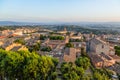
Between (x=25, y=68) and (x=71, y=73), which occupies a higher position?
(x=25, y=68)

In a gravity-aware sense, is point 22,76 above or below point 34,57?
below

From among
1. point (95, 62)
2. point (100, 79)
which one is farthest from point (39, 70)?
point (95, 62)

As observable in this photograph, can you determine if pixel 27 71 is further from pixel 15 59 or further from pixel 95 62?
pixel 95 62

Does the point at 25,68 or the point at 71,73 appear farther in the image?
the point at 25,68

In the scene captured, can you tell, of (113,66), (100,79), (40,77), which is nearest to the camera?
(100,79)

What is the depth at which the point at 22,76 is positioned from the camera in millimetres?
12711

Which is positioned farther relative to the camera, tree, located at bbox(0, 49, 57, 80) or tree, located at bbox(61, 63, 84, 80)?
tree, located at bbox(0, 49, 57, 80)

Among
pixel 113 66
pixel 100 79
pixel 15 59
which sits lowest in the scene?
pixel 113 66

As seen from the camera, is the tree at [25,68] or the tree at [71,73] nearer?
the tree at [71,73]

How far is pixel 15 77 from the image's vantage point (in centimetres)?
1286

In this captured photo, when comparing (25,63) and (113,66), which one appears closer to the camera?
(25,63)

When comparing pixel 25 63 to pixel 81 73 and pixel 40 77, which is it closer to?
pixel 40 77

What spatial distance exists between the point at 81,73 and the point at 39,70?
9.11ft

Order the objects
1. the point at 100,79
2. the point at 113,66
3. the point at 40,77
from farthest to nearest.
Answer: the point at 113,66
the point at 40,77
the point at 100,79
